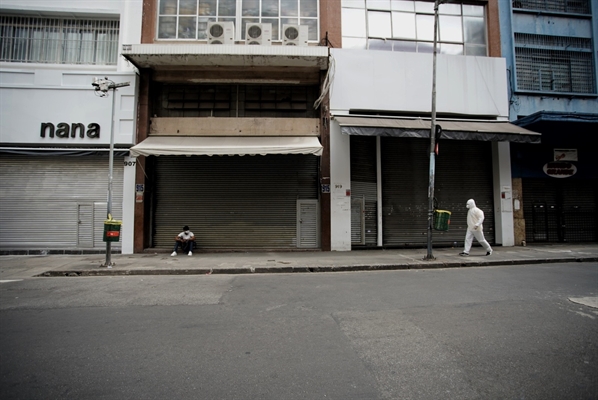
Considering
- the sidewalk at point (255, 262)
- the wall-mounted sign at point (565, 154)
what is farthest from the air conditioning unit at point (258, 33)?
the wall-mounted sign at point (565, 154)

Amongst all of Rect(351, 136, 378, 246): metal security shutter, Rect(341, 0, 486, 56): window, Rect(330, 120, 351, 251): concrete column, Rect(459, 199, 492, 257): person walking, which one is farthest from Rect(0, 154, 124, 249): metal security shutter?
Rect(459, 199, 492, 257): person walking

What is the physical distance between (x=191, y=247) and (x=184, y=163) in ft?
11.3

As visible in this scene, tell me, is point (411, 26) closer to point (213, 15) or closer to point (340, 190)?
point (340, 190)

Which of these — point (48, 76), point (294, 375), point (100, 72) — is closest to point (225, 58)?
point (100, 72)

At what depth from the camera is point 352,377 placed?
Result: 296cm

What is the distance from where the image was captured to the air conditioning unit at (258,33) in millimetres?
11844

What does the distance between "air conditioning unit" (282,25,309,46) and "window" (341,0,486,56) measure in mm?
1985

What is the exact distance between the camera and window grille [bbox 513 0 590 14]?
14.2 meters

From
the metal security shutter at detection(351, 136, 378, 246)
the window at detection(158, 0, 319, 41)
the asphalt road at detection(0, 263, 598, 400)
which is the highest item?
the window at detection(158, 0, 319, 41)

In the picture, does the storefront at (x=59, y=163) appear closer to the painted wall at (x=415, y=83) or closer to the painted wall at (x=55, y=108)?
the painted wall at (x=55, y=108)

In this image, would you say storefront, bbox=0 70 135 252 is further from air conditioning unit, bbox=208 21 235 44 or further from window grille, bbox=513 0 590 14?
→ window grille, bbox=513 0 590 14

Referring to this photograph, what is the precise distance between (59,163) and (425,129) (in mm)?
13474

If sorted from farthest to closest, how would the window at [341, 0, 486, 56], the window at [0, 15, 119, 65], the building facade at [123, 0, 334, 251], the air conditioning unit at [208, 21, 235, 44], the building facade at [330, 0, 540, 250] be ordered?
the window at [341, 0, 486, 56], the building facade at [330, 0, 540, 250], the window at [0, 15, 119, 65], the building facade at [123, 0, 334, 251], the air conditioning unit at [208, 21, 235, 44]

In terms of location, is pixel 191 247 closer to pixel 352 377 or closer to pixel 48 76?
pixel 48 76
